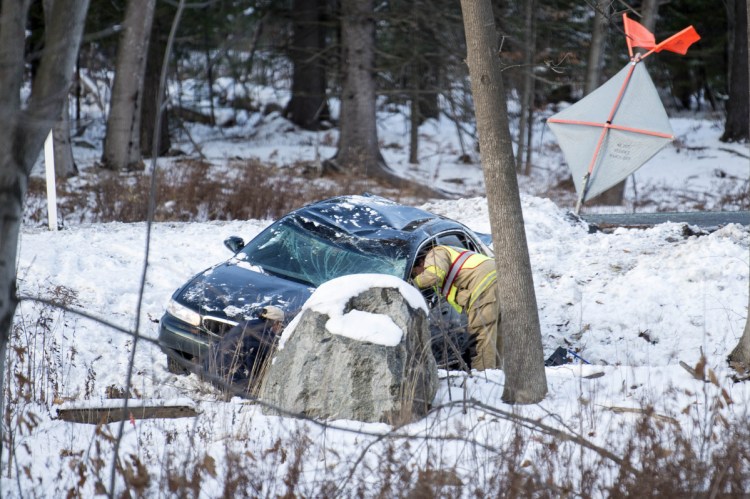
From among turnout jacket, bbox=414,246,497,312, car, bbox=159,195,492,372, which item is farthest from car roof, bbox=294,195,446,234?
turnout jacket, bbox=414,246,497,312

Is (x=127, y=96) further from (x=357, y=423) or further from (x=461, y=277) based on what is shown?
(x=357, y=423)

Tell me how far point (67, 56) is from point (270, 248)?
4.25 m

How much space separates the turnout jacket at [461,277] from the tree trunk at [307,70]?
14.2 meters

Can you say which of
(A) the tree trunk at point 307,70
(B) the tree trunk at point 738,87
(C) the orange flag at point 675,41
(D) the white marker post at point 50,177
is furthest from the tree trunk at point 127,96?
(B) the tree trunk at point 738,87

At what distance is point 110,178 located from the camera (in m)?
13.5

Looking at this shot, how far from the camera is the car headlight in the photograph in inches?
247

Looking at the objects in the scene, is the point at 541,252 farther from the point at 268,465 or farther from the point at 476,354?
the point at 268,465

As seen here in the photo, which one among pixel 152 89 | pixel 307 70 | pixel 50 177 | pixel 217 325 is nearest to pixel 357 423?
pixel 217 325

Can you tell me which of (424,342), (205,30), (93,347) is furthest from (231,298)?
(205,30)

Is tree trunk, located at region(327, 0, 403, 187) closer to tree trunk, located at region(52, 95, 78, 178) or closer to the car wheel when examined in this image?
tree trunk, located at region(52, 95, 78, 178)

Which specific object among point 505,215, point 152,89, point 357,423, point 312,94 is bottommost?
point 357,423

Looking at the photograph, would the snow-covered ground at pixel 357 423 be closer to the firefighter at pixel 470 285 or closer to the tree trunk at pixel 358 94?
the firefighter at pixel 470 285

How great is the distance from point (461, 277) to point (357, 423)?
222cm

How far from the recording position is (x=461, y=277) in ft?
21.6
